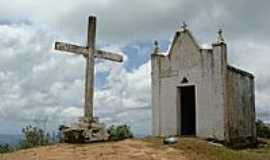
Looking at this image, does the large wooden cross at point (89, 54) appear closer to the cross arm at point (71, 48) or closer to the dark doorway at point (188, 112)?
the cross arm at point (71, 48)

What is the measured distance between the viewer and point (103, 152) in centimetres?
1185

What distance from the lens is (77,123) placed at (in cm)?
1394

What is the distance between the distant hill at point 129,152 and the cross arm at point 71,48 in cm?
298

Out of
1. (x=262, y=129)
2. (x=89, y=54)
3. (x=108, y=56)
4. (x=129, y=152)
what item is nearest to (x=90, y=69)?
(x=89, y=54)

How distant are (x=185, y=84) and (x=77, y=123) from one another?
→ 8073 mm

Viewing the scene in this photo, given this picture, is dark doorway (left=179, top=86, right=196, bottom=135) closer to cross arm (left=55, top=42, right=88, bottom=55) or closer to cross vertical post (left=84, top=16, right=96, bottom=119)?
cross vertical post (left=84, top=16, right=96, bottom=119)

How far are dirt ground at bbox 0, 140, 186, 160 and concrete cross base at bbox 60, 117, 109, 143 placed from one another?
554mm

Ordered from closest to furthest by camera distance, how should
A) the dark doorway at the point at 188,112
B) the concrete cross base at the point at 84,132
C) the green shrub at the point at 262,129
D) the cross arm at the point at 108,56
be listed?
the concrete cross base at the point at 84,132 → the cross arm at the point at 108,56 → the dark doorway at the point at 188,112 → the green shrub at the point at 262,129

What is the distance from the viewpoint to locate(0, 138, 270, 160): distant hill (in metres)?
11.5

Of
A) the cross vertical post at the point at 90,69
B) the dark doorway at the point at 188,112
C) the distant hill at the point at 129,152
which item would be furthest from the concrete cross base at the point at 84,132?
the dark doorway at the point at 188,112

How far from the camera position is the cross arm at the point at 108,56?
14820mm

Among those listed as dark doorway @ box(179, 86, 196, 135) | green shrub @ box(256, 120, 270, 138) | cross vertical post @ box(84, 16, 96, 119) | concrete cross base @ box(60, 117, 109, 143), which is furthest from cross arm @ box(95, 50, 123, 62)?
green shrub @ box(256, 120, 270, 138)

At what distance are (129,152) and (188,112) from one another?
1142 centimetres

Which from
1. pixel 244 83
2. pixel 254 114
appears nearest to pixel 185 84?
pixel 244 83
